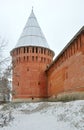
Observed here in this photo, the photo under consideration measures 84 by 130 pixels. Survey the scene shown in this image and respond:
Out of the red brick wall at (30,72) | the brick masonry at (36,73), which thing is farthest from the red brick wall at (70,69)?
the red brick wall at (30,72)

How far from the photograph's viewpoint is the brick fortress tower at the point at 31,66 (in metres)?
26.4

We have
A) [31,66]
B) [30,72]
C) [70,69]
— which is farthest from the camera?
[31,66]

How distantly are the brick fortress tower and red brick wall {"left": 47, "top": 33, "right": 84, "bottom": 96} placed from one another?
2848mm

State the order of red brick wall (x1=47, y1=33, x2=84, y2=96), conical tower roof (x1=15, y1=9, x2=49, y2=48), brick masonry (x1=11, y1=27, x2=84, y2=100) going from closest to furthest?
red brick wall (x1=47, y1=33, x2=84, y2=96) < brick masonry (x1=11, y1=27, x2=84, y2=100) < conical tower roof (x1=15, y1=9, x2=49, y2=48)

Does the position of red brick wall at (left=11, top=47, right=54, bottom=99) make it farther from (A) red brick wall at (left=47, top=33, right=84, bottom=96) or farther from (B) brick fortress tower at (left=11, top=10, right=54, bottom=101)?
(A) red brick wall at (left=47, top=33, right=84, bottom=96)

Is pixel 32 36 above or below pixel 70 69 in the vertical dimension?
above

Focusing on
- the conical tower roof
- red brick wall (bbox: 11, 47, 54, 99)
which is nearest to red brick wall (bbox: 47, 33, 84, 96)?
red brick wall (bbox: 11, 47, 54, 99)

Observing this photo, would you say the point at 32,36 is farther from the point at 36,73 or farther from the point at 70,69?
the point at 70,69

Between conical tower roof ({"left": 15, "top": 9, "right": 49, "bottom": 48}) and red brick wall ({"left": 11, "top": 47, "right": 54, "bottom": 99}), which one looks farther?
conical tower roof ({"left": 15, "top": 9, "right": 49, "bottom": 48})

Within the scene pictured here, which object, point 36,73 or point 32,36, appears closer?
point 36,73

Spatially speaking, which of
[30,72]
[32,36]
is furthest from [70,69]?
[32,36]

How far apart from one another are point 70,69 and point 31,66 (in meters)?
9.21

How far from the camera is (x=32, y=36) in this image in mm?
28297

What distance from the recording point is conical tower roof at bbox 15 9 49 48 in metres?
27.4
